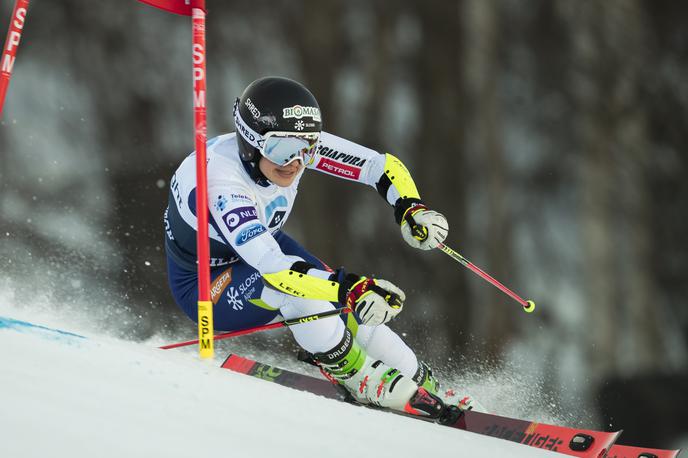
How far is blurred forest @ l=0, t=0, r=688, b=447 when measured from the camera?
47.5ft

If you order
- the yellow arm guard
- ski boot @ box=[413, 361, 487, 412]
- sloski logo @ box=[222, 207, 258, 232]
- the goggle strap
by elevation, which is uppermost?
the goggle strap

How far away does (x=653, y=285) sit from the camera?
1500cm

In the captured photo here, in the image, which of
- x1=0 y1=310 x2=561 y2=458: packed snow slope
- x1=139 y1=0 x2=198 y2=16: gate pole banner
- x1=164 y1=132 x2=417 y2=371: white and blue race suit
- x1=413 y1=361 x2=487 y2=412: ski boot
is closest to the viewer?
x1=0 y1=310 x2=561 y2=458: packed snow slope

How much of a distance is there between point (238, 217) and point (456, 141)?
10.9m

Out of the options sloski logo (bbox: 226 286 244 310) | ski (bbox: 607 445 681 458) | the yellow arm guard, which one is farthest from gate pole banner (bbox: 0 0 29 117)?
ski (bbox: 607 445 681 458)

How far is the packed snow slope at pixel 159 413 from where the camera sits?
10.4 feet

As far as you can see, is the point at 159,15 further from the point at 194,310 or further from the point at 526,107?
the point at 194,310

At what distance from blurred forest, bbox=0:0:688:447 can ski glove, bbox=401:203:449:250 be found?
27.1ft

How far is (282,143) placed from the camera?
4922 millimetres

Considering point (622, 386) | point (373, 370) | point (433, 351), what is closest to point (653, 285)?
point (433, 351)

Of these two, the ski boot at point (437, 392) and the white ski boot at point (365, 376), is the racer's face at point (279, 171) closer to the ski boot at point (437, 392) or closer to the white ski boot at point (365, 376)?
the white ski boot at point (365, 376)

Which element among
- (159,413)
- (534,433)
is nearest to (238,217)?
(159,413)

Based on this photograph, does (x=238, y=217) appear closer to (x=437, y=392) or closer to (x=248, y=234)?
(x=248, y=234)

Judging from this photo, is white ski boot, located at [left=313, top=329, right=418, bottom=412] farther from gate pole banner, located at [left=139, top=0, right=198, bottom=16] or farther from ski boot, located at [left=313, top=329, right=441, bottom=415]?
gate pole banner, located at [left=139, top=0, right=198, bottom=16]
